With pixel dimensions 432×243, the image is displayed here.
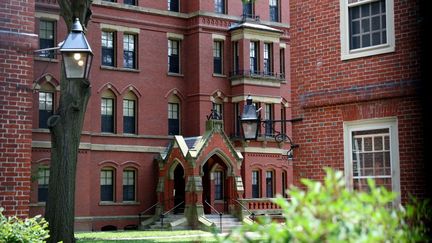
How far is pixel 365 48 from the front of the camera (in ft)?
47.4

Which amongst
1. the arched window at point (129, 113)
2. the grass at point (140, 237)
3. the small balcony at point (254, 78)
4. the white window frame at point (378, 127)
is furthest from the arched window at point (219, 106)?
the white window frame at point (378, 127)

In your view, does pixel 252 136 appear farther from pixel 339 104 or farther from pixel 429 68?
pixel 429 68

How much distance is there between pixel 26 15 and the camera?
1581cm

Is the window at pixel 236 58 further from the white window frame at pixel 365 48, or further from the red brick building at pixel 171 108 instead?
the white window frame at pixel 365 48

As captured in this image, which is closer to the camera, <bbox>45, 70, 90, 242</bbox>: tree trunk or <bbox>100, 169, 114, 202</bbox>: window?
<bbox>45, 70, 90, 242</bbox>: tree trunk

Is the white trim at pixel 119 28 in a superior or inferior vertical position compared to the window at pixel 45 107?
superior

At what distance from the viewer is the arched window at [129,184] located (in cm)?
3744

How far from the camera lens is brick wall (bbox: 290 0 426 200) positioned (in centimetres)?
1351

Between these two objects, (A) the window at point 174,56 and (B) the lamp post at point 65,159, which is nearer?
(B) the lamp post at point 65,159

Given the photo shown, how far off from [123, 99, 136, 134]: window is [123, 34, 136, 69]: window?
1.93 meters

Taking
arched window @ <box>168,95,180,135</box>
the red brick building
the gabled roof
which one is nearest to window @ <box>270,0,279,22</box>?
the red brick building

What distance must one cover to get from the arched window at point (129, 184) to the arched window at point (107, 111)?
2328 millimetres

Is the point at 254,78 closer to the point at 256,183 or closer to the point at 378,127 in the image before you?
the point at 256,183

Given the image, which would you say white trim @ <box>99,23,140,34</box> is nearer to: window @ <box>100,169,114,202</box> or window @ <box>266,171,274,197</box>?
window @ <box>100,169,114,202</box>
